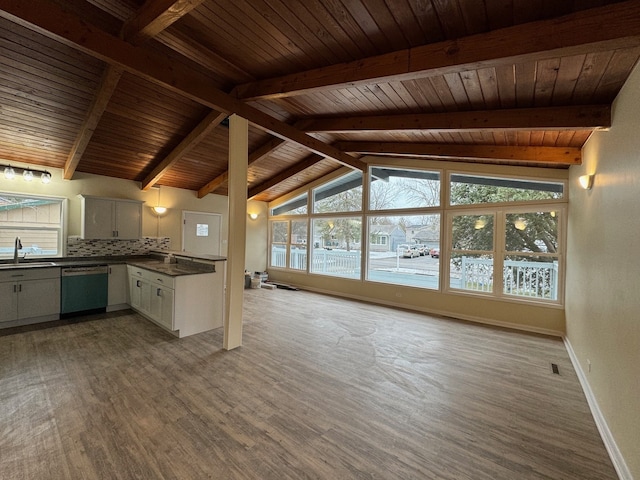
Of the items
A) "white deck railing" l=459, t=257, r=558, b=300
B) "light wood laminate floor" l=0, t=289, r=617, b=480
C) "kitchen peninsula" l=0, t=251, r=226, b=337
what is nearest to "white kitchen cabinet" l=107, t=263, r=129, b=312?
"kitchen peninsula" l=0, t=251, r=226, b=337

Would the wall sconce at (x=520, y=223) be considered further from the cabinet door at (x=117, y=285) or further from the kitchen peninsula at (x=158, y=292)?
the cabinet door at (x=117, y=285)

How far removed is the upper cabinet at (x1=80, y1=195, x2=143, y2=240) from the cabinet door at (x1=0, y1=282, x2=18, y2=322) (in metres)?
1.21

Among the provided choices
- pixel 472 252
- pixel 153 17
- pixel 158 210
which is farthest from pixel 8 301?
pixel 472 252

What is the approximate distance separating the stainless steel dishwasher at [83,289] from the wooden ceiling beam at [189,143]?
1901 millimetres

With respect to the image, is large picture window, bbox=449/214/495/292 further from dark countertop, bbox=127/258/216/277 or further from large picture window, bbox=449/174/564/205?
dark countertop, bbox=127/258/216/277

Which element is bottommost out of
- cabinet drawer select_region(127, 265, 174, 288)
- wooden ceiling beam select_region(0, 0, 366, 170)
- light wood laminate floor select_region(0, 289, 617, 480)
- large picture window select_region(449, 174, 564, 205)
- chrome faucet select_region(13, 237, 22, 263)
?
light wood laminate floor select_region(0, 289, 617, 480)

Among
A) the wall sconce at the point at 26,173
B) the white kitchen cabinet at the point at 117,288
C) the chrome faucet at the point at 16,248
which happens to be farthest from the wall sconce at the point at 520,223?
the chrome faucet at the point at 16,248

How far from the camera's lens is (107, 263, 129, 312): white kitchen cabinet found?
4797 mm

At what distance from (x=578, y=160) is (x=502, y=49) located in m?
→ 2.47

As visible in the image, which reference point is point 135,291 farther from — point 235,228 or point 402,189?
point 402,189

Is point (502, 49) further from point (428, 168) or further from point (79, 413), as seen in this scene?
point (79, 413)

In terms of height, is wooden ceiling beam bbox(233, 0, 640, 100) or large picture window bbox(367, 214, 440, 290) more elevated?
wooden ceiling beam bbox(233, 0, 640, 100)

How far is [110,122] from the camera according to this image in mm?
4000

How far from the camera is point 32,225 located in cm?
475
